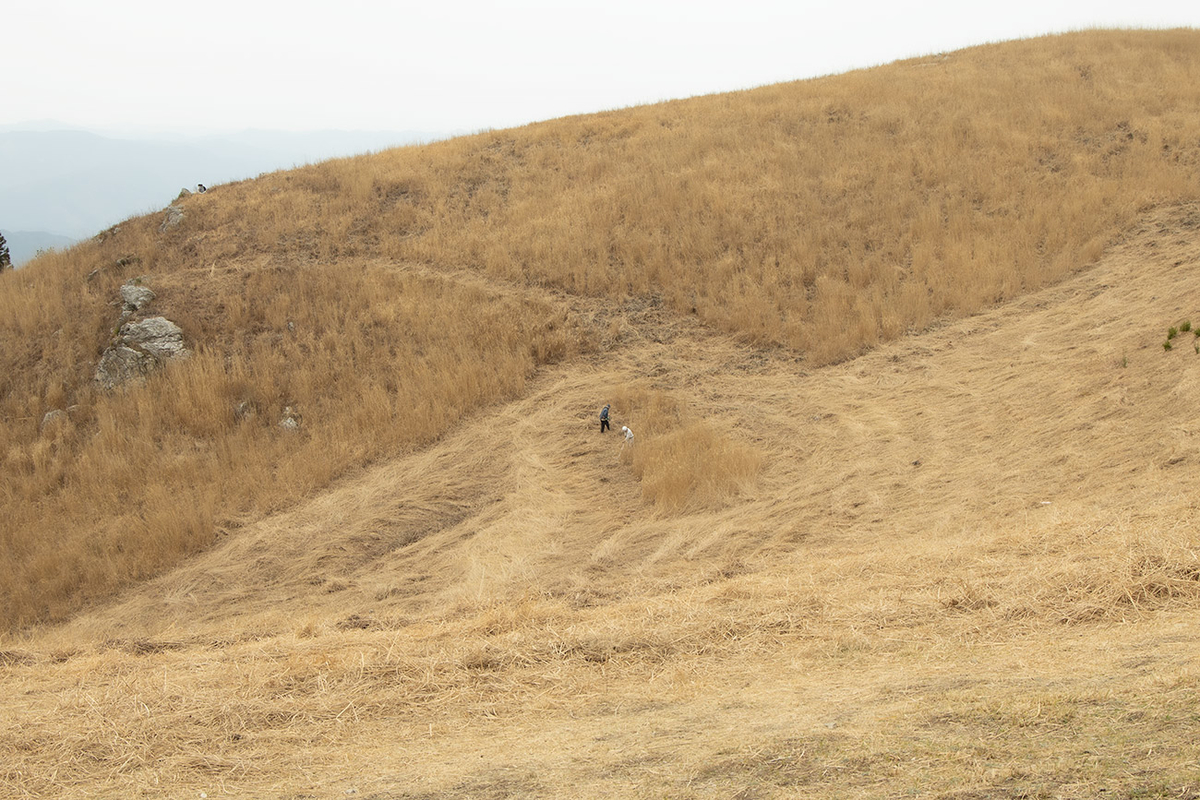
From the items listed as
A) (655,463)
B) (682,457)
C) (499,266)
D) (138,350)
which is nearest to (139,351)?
(138,350)

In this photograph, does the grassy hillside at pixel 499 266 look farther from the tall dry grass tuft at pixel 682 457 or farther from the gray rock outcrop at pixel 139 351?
the tall dry grass tuft at pixel 682 457

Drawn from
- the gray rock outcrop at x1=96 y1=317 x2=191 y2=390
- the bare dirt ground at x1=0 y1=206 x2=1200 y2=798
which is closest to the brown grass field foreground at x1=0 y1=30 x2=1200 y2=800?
the bare dirt ground at x1=0 y1=206 x2=1200 y2=798

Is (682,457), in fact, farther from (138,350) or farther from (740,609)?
(138,350)

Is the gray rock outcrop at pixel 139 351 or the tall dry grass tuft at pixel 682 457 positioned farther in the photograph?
the gray rock outcrop at pixel 139 351

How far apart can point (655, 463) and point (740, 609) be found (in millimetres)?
4469

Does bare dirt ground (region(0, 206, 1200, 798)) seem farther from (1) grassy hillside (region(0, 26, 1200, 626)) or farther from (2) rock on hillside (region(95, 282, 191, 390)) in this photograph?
(2) rock on hillside (region(95, 282, 191, 390))

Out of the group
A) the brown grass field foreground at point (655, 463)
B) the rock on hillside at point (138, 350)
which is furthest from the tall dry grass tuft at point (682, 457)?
the rock on hillside at point (138, 350)

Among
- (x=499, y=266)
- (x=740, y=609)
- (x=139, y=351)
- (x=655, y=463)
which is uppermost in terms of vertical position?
(x=499, y=266)

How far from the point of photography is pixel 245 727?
4.87 metres

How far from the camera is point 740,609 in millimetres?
5938

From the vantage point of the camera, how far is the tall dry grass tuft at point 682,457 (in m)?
9.59

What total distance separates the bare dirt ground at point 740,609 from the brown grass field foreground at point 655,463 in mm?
40

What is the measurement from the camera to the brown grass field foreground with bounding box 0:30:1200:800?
14.3 feet

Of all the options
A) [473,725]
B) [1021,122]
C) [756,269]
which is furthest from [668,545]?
[1021,122]
